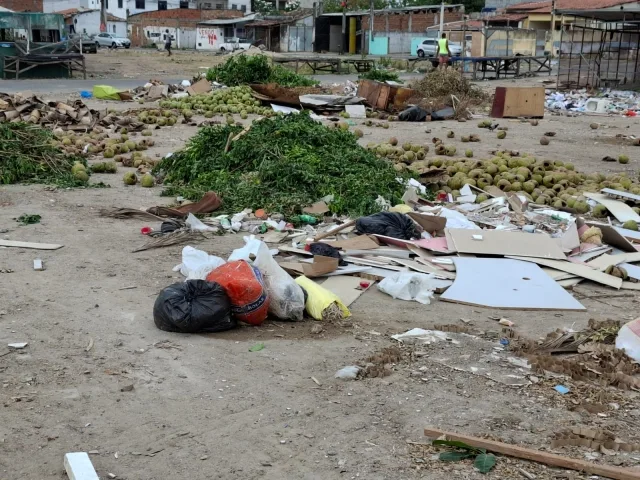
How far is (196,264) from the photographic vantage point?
21.3 feet

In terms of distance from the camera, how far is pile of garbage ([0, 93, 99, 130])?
50.8ft

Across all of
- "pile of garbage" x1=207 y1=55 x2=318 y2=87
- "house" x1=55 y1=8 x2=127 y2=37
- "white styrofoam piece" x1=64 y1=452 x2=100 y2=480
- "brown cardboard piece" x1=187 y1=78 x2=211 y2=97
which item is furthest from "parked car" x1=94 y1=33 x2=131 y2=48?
"white styrofoam piece" x1=64 y1=452 x2=100 y2=480

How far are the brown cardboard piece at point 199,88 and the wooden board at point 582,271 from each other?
15296 millimetres

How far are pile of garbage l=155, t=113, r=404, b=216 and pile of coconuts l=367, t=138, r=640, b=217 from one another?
91 cm

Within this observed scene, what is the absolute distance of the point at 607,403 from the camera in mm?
4586

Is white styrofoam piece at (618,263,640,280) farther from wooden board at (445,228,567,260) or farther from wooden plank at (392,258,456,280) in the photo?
wooden plank at (392,258,456,280)

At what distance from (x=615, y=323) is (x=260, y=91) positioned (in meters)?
15.9

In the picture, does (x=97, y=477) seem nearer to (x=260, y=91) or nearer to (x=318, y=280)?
(x=318, y=280)

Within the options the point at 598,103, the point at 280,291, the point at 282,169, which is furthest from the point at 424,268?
the point at 598,103

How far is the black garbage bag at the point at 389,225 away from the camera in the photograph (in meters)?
7.72

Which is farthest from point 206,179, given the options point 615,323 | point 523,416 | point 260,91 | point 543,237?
point 260,91

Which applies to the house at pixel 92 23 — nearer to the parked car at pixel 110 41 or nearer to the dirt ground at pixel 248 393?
the parked car at pixel 110 41

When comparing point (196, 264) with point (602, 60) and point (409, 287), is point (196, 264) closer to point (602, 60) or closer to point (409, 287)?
point (409, 287)

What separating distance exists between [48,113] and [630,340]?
13.4 metres
